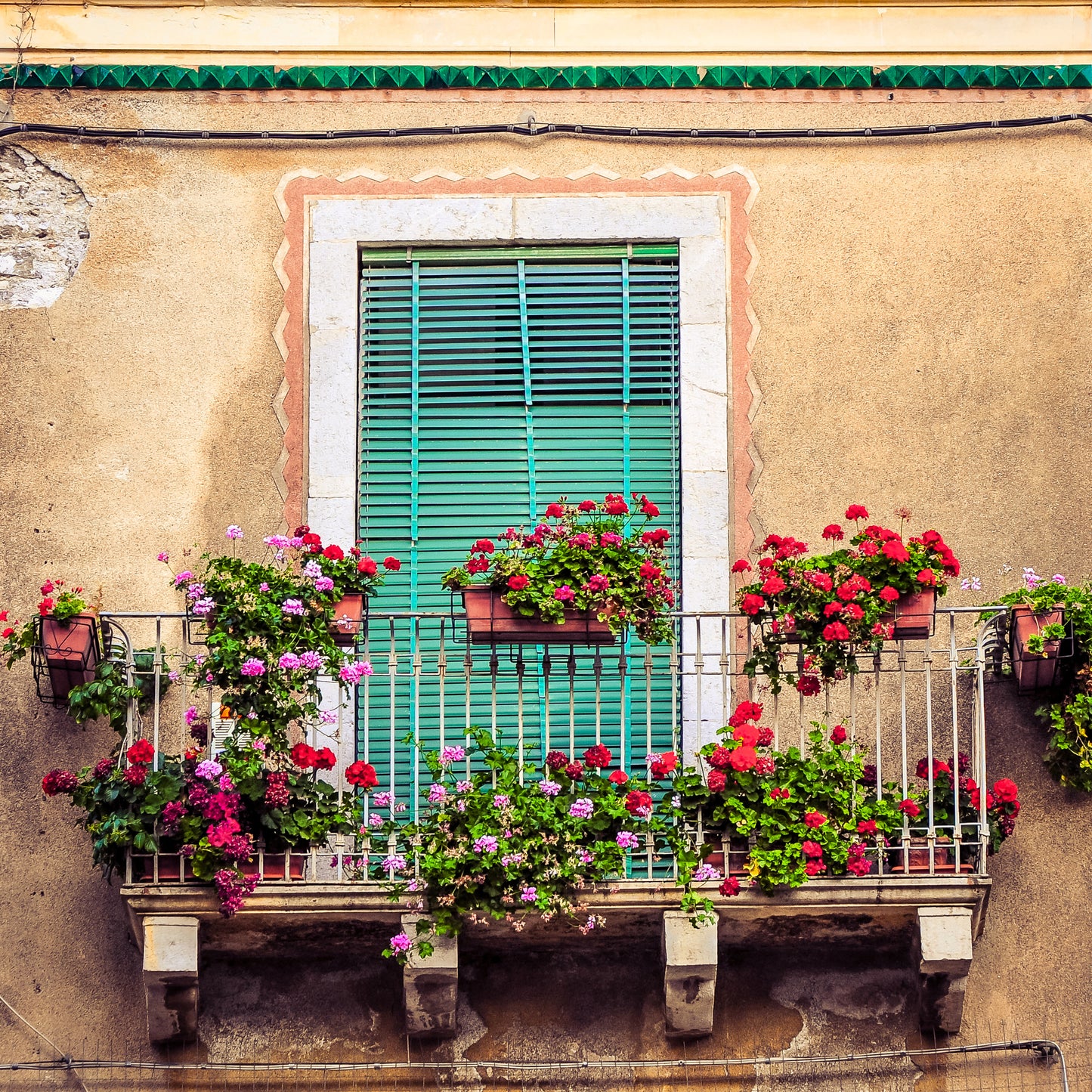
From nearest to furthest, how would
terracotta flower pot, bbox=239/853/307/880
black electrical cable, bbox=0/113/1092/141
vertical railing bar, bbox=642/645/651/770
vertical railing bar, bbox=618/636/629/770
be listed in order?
terracotta flower pot, bbox=239/853/307/880, vertical railing bar, bbox=642/645/651/770, vertical railing bar, bbox=618/636/629/770, black electrical cable, bbox=0/113/1092/141

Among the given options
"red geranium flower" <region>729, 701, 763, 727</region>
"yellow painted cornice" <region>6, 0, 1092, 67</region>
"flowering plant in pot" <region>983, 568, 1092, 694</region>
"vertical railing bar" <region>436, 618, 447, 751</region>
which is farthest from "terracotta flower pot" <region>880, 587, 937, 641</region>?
"yellow painted cornice" <region>6, 0, 1092, 67</region>

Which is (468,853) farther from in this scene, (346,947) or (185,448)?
(185,448)

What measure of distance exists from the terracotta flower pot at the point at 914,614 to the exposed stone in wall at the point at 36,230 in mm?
3675

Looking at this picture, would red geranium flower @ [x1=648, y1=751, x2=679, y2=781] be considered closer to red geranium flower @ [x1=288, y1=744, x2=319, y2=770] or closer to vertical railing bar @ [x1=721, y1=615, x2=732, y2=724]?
vertical railing bar @ [x1=721, y1=615, x2=732, y2=724]

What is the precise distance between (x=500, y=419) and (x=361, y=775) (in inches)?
73.6

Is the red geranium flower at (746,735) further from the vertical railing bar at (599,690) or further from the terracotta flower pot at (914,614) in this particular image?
the terracotta flower pot at (914,614)

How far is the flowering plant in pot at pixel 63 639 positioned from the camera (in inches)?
319

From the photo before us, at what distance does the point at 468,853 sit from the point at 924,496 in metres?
2.46

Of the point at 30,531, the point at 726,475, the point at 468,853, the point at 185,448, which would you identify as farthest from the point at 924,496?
the point at 30,531

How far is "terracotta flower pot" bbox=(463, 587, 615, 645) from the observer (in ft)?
26.1

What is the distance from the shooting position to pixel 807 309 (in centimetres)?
891

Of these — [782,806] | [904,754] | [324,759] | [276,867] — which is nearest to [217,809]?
[276,867]

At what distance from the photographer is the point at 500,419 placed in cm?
893

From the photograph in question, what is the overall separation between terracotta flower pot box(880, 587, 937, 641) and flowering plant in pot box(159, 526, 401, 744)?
1863 mm
